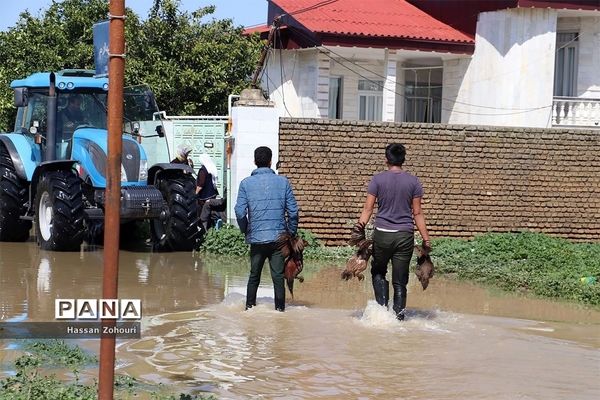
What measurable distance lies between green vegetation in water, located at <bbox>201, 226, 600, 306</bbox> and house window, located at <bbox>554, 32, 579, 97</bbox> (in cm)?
844

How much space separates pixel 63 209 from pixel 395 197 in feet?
20.8

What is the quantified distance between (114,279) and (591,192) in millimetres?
13538

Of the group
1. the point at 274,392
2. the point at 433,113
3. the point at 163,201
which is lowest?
the point at 274,392

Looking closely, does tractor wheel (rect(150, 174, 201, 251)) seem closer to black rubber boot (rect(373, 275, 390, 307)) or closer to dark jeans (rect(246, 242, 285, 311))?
dark jeans (rect(246, 242, 285, 311))

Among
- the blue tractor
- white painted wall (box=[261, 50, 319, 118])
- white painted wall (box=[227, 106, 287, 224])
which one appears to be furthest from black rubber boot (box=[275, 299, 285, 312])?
white painted wall (box=[261, 50, 319, 118])

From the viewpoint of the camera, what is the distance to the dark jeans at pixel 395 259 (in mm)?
9250

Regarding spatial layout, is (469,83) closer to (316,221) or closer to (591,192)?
Answer: (591,192)

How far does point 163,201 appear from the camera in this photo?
14367 mm

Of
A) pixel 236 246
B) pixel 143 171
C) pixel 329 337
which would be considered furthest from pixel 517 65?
pixel 329 337

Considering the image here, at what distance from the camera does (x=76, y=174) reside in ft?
47.7

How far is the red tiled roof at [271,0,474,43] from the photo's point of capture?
72.9 ft

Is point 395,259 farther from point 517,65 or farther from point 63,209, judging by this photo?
point 517,65

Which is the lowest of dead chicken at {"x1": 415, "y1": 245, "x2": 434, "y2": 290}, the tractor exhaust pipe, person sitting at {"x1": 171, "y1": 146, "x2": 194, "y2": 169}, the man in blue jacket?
dead chicken at {"x1": 415, "y1": 245, "x2": 434, "y2": 290}

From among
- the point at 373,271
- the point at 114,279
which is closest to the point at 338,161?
the point at 373,271
